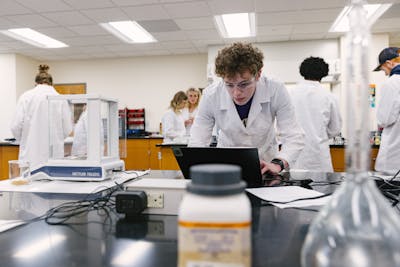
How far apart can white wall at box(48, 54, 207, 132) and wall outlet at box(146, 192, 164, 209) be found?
559 centimetres

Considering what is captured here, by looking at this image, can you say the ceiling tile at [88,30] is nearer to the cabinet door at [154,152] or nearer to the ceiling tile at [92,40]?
the ceiling tile at [92,40]

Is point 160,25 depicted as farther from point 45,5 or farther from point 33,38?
point 33,38

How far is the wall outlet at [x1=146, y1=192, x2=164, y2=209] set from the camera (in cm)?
81

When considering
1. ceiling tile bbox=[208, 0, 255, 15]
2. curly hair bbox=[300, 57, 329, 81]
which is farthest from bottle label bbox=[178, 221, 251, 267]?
ceiling tile bbox=[208, 0, 255, 15]

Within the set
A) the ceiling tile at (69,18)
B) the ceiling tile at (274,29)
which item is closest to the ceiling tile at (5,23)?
the ceiling tile at (69,18)

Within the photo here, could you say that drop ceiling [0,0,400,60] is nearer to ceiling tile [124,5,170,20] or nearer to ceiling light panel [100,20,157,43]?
ceiling tile [124,5,170,20]

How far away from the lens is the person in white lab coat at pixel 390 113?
2.39 metres

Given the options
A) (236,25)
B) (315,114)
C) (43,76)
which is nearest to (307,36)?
(236,25)

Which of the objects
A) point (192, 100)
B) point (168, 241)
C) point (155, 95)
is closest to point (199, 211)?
point (168, 241)

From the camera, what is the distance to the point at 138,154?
4898 millimetres

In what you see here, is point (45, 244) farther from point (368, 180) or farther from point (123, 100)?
point (123, 100)

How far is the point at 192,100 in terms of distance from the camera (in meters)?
4.39

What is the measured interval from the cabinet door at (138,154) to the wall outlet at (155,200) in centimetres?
408

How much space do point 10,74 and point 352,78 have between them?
6.74 metres
